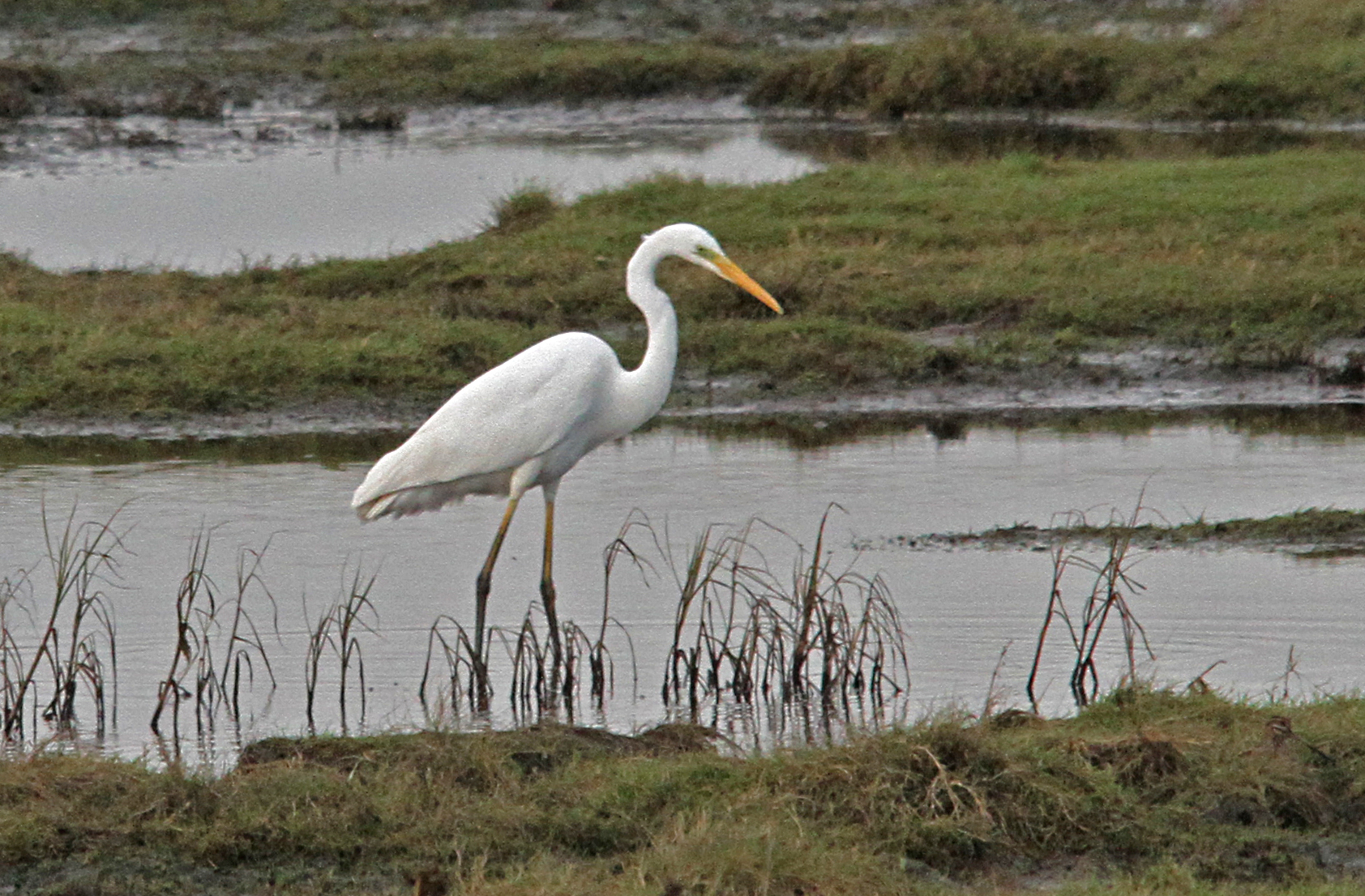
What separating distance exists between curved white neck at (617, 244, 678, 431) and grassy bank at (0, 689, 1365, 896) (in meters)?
2.15

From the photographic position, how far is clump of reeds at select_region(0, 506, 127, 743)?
19.7ft

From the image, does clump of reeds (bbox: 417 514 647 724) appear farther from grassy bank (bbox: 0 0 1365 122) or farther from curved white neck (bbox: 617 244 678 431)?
grassy bank (bbox: 0 0 1365 122)

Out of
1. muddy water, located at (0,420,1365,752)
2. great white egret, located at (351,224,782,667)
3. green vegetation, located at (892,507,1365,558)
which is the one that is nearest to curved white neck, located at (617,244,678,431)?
great white egret, located at (351,224,782,667)

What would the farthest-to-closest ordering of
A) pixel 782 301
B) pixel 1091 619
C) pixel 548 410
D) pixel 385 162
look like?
pixel 385 162 < pixel 782 301 < pixel 548 410 < pixel 1091 619

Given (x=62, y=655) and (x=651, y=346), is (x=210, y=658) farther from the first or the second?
(x=651, y=346)

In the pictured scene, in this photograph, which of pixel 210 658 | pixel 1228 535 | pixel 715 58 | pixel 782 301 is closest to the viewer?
pixel 210 658

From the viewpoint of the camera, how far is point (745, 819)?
4.49 m

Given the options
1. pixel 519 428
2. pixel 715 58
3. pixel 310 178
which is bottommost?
pixel 519 428

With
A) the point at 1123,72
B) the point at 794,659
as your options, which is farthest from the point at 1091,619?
the point at 1123,72

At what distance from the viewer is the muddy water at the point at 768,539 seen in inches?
264

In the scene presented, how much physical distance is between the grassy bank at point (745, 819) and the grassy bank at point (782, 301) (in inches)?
240

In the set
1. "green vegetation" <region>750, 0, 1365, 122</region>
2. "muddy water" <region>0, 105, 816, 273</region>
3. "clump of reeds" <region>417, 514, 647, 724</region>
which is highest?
"green vegetation" <region>750, 0, 1365, 122</region>

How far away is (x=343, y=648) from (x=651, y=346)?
4.93ft

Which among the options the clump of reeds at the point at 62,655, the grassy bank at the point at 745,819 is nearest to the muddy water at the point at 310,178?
the clump of reeds at the point at 62,655
